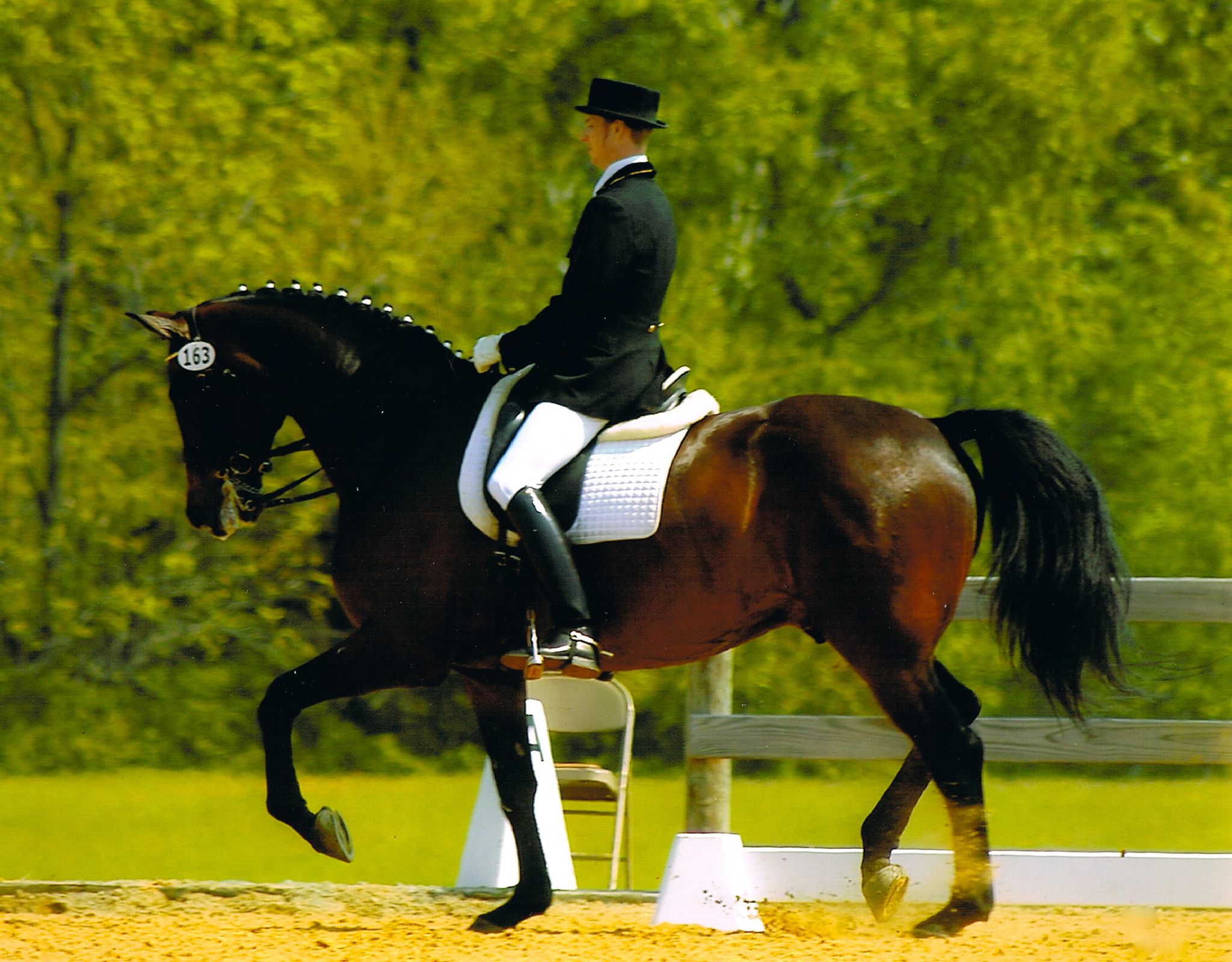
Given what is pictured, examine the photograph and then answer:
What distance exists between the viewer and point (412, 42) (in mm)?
8633

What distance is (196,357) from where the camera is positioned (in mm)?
5203

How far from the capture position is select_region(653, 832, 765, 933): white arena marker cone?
199 inches

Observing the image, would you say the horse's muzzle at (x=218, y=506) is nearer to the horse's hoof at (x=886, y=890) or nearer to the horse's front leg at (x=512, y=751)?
the horse's front leg at (x=512, y=751)

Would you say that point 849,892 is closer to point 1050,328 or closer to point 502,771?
point 502,771

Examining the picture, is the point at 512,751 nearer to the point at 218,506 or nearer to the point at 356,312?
the point at 218,506

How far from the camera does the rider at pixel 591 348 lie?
4793mm

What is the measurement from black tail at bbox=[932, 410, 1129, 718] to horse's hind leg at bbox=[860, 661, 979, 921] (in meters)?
0.29

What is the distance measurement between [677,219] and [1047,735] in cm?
365

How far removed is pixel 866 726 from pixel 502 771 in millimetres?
1453

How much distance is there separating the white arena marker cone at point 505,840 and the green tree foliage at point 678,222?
266 cm

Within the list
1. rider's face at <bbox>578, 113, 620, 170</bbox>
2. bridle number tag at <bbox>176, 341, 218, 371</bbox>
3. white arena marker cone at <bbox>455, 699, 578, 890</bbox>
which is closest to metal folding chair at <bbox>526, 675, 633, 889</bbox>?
white arena marker cone at <bbox>455, 699, 578, 890</bbox>

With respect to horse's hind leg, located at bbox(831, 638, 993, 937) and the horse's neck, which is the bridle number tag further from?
horse's hind leg, located at bbox(831, 638, 993, 937)

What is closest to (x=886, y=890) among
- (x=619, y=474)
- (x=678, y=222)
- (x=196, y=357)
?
(x=619, y=474)

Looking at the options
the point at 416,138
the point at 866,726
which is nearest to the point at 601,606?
the point at 866,726
